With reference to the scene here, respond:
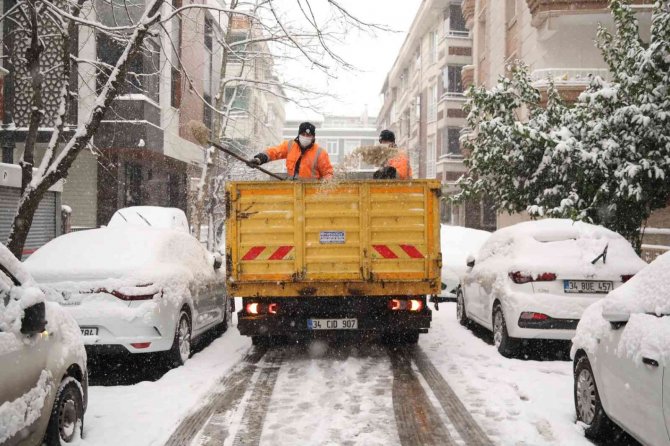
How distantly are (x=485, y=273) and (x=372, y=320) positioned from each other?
86.1 inches

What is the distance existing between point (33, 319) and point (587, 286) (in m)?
5.61

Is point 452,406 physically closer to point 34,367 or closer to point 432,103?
point 34,367

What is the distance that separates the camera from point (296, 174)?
821cm

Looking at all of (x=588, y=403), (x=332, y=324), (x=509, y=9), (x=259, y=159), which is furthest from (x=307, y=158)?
(x=509, y=9)

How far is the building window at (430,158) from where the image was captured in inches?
1574

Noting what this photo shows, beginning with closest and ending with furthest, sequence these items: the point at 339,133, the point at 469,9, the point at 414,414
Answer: the point at 414,414
the point at 469,9
the point at 339,133

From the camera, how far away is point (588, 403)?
478 cm

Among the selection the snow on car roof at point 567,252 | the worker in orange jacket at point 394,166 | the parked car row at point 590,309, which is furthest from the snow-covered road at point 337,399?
the worker in orange jacket at point 394,166

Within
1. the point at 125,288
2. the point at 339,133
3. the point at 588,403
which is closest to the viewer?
the point at 588,403

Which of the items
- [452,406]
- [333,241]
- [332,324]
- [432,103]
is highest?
[432,103]

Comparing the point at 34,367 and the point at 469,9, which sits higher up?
the point at 469,9

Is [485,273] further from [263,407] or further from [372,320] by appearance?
[263,407]

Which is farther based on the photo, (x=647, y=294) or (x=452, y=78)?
(x=452, y=78)

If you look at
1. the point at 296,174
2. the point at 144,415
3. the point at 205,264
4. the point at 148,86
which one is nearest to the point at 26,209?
the point at 205,264
